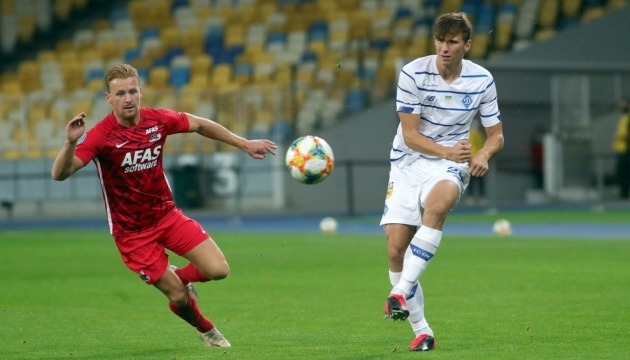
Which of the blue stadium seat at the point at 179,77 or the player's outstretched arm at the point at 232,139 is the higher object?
the player's outstretched arm at the point at 232,139

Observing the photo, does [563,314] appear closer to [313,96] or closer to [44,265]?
[44,265]

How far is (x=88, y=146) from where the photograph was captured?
26.6 feet

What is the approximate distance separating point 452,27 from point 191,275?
2.47 m

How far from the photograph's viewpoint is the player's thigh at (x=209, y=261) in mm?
8391

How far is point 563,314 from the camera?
390 inches

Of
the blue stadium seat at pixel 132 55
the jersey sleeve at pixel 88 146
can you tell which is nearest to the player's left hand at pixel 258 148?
the jersey sleeve at pixel 88 146

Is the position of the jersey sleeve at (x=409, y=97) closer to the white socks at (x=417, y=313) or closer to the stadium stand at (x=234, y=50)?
the white socks at (x=417, y=313)

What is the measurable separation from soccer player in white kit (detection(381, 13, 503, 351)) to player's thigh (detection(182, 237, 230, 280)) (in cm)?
116

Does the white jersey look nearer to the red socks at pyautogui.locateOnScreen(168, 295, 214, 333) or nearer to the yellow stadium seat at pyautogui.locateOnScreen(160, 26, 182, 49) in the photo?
the red socks at pyautogui.locateOnScreen(168, 295, 214, 333)

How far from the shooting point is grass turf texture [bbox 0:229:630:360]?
A: 8.24 meters

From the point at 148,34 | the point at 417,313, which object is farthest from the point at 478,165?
the point at 148,34

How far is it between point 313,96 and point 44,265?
1275cm

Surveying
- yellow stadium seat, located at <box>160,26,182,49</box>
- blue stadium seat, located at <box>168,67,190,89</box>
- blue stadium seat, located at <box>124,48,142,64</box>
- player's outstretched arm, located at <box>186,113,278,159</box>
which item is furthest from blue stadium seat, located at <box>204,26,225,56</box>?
player's outstretched arm, located at <box>186,113,278,159</box>

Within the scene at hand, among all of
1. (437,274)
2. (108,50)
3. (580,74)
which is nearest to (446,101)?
(437,274)
